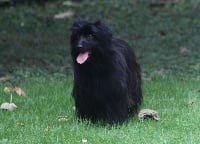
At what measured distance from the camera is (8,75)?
11.8 metres

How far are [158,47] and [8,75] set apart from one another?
4.33m

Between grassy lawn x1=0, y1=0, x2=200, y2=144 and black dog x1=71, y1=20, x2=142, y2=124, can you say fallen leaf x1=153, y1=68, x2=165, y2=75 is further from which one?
black dog x1=71, y1=20, x2=142, y2=124

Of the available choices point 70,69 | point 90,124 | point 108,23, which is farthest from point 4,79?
point 108,23

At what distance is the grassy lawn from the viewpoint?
7672 millimetres

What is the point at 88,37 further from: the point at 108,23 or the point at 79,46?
the point at 108,23

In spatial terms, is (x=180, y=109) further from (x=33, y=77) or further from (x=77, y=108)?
(x=33, y=77)

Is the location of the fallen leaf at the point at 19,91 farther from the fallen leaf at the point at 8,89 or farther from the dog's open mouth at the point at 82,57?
the dog's open mouth at the point at 82,57

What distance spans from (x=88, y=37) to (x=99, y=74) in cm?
52

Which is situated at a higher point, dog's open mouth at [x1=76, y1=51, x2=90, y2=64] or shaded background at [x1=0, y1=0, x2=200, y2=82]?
dog's open mouth at [x1=76, y1=51, x2=90, y2=64]

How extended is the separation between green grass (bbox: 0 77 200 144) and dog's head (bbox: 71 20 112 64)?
3.19 ft

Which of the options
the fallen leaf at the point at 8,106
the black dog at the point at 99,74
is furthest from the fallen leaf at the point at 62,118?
the fallen leaf at the point at 8,106

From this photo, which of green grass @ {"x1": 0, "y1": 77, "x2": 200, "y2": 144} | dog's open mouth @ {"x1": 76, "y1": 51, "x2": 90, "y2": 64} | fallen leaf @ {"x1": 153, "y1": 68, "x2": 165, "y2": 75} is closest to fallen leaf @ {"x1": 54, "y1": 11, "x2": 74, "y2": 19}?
fallen leaf @ {"x1": 153, "y1": 68, "x2": 165, "y2": 75}

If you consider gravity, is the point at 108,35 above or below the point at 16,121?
above

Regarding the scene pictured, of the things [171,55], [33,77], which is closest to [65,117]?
[33,77]
